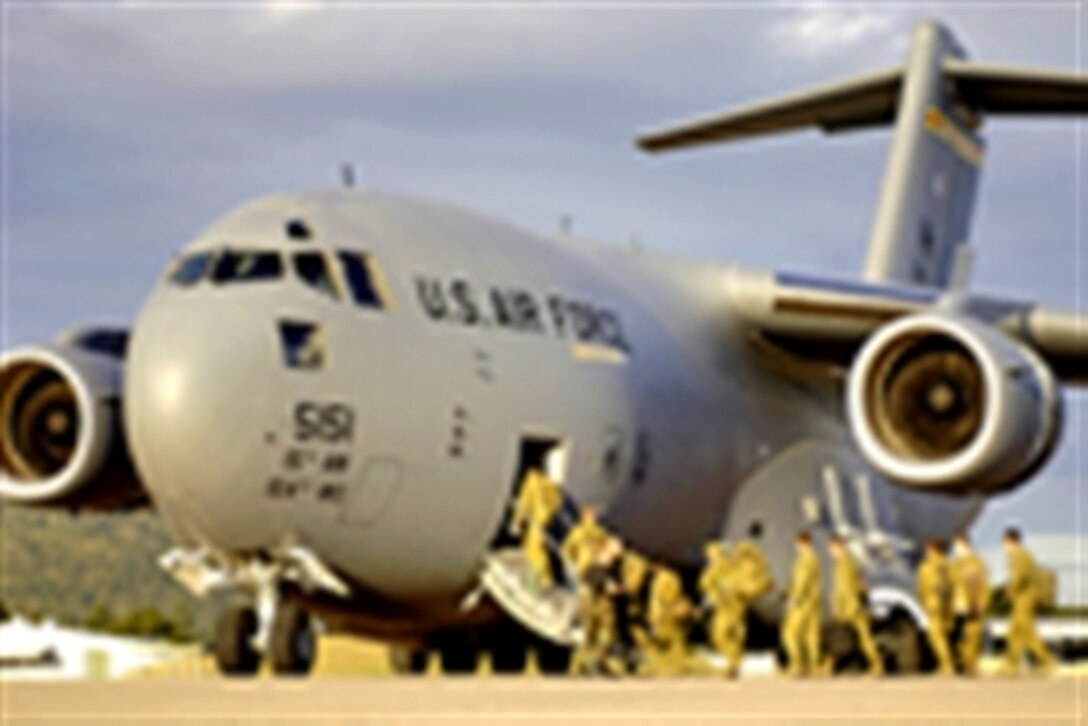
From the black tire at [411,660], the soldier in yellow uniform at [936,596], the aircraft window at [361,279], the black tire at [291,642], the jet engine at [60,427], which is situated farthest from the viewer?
the black tire at [411,660]

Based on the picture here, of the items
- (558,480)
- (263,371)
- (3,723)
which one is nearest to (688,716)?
(3,723)

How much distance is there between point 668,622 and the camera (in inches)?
576

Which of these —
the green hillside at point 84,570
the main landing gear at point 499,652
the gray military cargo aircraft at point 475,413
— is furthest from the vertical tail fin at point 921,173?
the green hillside at point 84,570

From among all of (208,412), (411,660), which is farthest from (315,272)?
(411,660)

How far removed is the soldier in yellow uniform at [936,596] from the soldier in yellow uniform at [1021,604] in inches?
19.4

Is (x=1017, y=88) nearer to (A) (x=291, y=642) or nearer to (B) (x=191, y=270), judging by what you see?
(B) (x=191, y=270)

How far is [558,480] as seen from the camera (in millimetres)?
15109

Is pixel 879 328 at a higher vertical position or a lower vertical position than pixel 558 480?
higher

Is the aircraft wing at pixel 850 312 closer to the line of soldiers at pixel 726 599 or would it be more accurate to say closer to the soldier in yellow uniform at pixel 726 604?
the line of soldiers at pixel 726 599

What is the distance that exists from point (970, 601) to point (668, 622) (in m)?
2.37

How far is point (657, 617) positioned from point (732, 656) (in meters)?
0.81

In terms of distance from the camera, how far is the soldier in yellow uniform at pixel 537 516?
1423 centimetres

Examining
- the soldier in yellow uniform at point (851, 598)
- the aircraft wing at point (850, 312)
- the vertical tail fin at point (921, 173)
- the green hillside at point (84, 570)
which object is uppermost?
the vertical tail fin at point (921, 173)

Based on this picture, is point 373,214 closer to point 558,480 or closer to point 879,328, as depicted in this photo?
point 558,480
